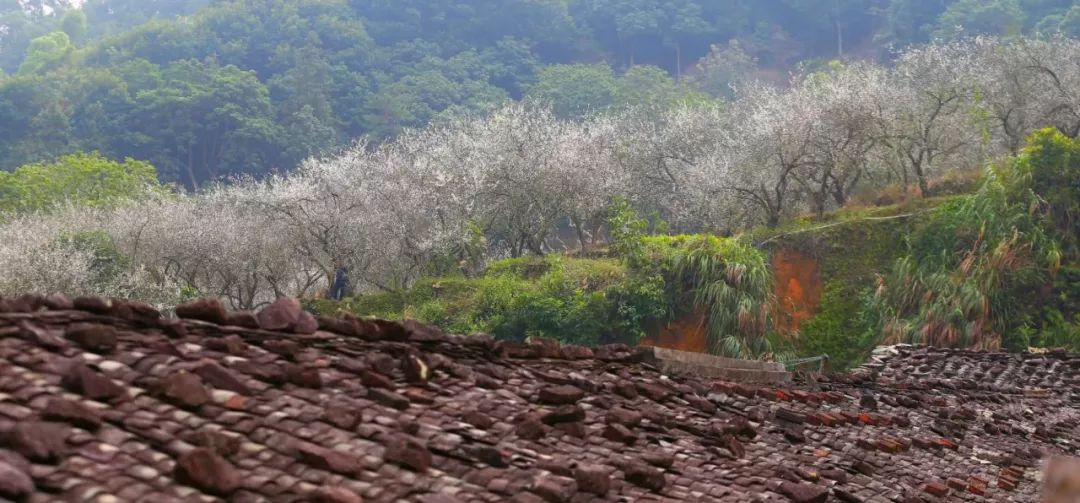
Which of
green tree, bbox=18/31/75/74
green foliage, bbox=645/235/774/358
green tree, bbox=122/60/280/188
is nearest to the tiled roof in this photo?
green foliage, bbox=645/235/774/358

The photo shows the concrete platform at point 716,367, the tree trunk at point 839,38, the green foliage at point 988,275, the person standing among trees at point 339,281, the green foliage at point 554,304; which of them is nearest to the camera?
the concrete platform at point 716,367

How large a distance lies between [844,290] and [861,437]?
22076 millimetres

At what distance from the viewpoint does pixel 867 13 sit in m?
80.3

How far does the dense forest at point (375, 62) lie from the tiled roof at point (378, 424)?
49385 mm

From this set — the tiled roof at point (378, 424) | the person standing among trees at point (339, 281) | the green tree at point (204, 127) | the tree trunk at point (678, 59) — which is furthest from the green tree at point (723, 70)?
the tiled roof at point (378, 424)

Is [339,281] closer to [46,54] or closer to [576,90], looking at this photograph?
[576,90]

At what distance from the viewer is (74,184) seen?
4416 centimetres

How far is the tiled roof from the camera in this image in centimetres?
254

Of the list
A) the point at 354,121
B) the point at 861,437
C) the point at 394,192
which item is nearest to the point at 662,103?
the point at 354,121

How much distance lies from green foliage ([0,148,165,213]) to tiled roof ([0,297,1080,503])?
39.2 m

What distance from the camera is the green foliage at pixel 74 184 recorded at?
138 ft

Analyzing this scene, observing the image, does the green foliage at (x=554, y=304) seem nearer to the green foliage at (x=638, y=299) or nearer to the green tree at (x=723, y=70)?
the green foliage at (x=638, y=299)

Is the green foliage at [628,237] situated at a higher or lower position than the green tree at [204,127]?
lower

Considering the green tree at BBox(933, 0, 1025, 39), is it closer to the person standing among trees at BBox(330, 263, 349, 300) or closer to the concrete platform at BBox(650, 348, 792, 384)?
the person standing among trees at BBox(330, 263, 349, 300)
